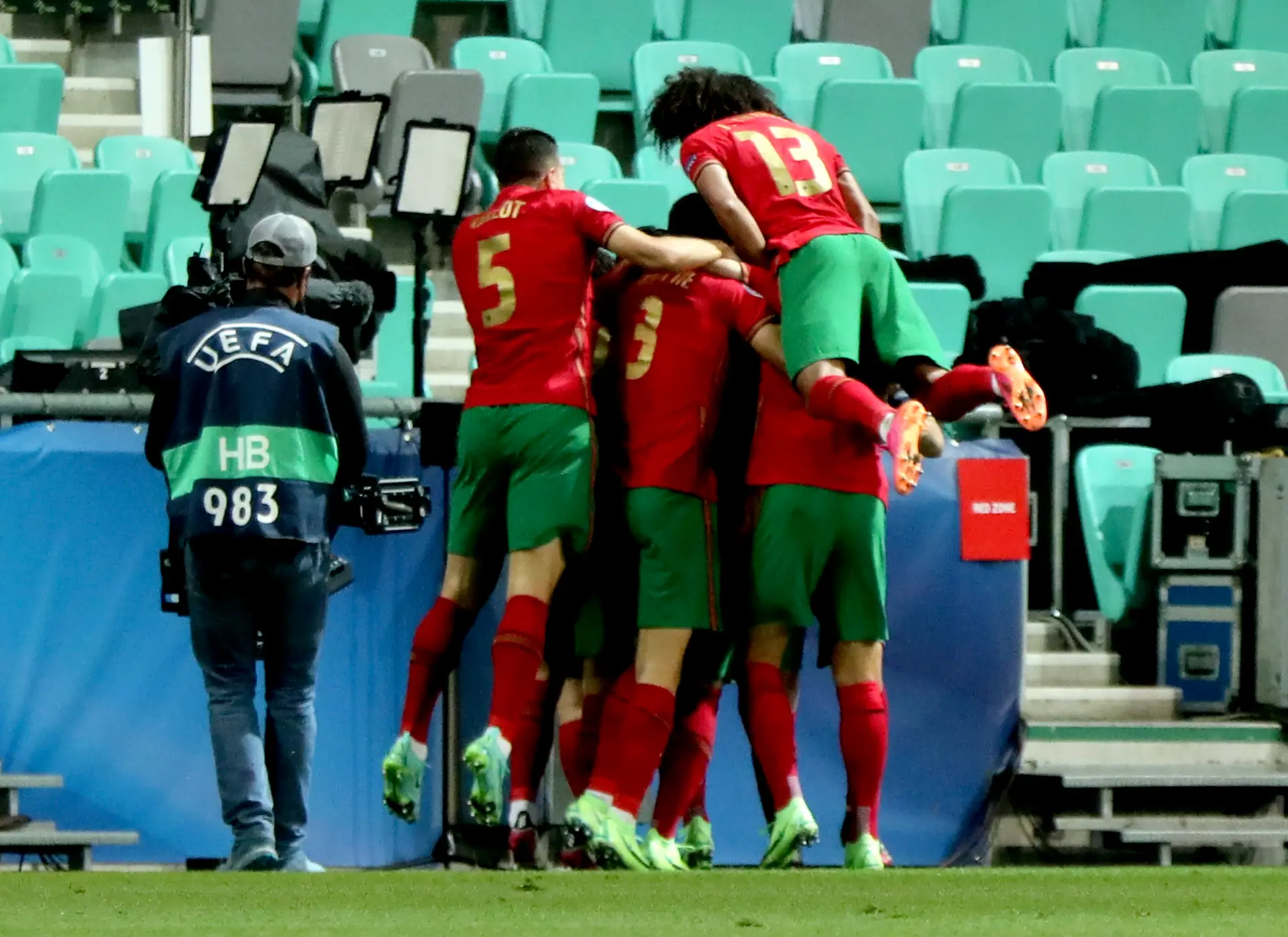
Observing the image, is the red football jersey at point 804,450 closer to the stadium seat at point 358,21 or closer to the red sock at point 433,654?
the red sock at point 433,654

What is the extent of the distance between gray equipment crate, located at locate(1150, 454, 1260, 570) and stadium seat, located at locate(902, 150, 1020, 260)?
9.60 feet

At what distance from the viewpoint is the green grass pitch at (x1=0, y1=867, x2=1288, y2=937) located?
3.73 metres

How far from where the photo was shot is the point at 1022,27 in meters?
12.6

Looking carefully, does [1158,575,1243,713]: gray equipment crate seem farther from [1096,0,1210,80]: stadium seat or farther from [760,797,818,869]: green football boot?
[1096,0,1210,80]: stadium seat

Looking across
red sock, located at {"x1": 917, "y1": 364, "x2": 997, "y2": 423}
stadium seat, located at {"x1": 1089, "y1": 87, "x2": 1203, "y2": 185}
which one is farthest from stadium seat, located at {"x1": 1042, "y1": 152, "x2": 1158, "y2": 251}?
red sock, located at {"x1": 917, "y1": 364, "x2": 997, "y2": 423}

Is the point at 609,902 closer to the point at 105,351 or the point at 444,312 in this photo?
the point at 105,351

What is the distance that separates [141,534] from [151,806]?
78cm

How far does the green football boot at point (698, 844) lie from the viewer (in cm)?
584

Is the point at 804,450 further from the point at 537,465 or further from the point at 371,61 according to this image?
the point at 371,61

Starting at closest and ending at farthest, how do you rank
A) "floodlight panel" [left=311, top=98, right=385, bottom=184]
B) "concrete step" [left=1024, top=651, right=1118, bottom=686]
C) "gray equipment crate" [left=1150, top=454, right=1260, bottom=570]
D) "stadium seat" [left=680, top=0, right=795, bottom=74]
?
"floodlight panel" [left=311, top=98, right=385, bottom=184] < "gray equipment crate" [left=1150, top=454, right=1260, bottom=570] < "concrete step" [left=1024, top=651, right=1118, bottom=686] < "stadium seat" [left=680, top=0, right=795, bottom=74]

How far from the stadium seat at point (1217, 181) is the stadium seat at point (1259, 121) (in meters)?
0.49

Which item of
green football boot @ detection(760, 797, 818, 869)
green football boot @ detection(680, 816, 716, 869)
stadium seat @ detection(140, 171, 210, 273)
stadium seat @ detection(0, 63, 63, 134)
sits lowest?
green football boot @ detection(680, 816, 716, 869)

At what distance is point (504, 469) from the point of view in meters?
5.73

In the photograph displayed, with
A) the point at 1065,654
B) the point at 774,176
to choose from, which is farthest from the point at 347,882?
the point at 1065,654
